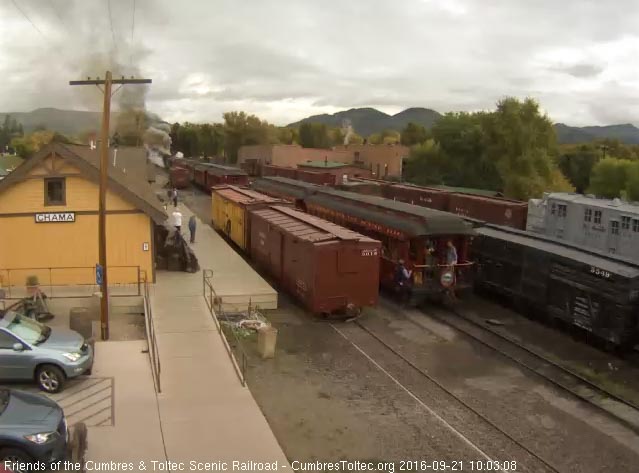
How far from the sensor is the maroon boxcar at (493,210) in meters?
29.2

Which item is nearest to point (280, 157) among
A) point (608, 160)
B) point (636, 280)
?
point (608, 160)

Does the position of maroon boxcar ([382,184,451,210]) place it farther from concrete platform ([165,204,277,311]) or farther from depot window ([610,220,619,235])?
concrete platform ([165,204,277,311])

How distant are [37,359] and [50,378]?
0.48m

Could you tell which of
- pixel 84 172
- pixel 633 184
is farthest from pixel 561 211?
pixel 633 184

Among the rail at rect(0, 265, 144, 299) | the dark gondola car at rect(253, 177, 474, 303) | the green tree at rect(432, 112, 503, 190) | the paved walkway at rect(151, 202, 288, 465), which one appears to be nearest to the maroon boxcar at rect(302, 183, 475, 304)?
the dark gondola car at rect(253, 177, 474, 303)

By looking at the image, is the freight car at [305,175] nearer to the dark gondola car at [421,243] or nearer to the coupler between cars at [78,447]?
the dark gondola car at [421,243]

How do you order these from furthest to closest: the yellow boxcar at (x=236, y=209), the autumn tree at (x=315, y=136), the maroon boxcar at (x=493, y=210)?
the autumn tree at (x=315, y=136) < the maroon boxcar at (x=493, y=210) < the yellow boxcar at (x=236, y=209)

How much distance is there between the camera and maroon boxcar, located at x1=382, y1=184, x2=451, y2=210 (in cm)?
3407

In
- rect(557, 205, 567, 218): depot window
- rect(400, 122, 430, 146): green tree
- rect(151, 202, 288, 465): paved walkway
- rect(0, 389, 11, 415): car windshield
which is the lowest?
rect(151, 202, 288, 465): paved walkway

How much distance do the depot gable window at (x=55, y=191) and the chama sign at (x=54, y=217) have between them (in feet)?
1.23

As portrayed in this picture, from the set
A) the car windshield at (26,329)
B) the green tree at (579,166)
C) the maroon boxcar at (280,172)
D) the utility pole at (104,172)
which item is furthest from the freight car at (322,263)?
the green tree at (579,166)

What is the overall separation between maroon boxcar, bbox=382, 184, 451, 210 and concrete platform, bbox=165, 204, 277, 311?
42.3 ft

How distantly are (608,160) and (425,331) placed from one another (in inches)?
1988

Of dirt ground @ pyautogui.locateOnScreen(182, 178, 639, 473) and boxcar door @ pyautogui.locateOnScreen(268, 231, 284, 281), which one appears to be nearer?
dirt ground @ pyautogui.locateOnScreen(182, 178, 639, 473)
